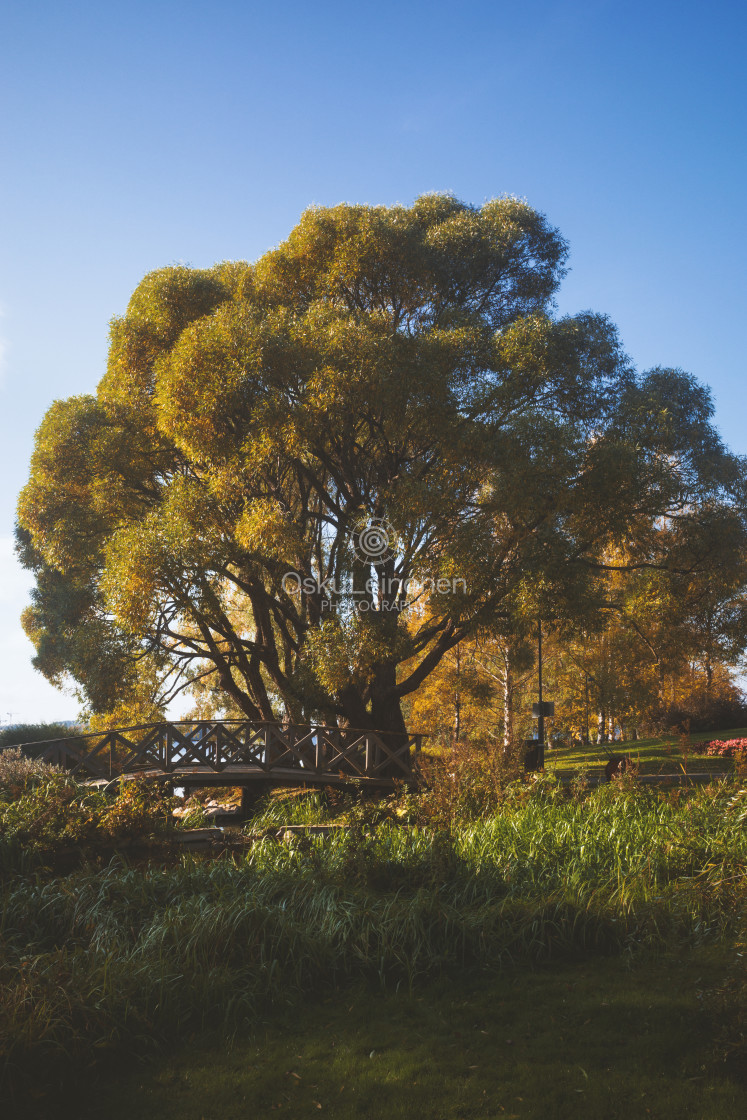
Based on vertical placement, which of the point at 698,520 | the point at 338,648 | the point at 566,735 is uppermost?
the point at 698,520

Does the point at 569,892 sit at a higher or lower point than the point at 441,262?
lower

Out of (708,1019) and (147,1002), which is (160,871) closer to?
(147,1002)

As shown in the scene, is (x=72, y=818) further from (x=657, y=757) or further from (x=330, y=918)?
(x=657, y=757)

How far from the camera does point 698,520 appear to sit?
1599cm

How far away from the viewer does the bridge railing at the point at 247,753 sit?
15273 mm

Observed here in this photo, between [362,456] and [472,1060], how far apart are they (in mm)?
14181

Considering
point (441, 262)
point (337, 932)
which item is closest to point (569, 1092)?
point (337, 932)

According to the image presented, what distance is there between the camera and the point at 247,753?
16.2m

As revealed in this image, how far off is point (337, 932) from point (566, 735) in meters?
36.2

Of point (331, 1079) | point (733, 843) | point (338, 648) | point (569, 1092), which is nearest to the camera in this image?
point (569, 1092)

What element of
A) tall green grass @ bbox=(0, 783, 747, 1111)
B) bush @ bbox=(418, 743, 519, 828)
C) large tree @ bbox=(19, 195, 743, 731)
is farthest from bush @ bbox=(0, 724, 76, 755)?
tall green grass @ bbox=(0, 783, 747, 1111)

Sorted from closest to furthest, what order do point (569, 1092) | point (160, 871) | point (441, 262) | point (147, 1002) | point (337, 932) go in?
1. point (569, 1092)
2. point (147, 1002)
3. point (337, 932)
4. point (160, 871)
5. point (441, 262)

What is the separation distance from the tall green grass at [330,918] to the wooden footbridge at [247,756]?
7.13 metres

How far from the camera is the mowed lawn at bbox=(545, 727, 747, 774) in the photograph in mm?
16953
